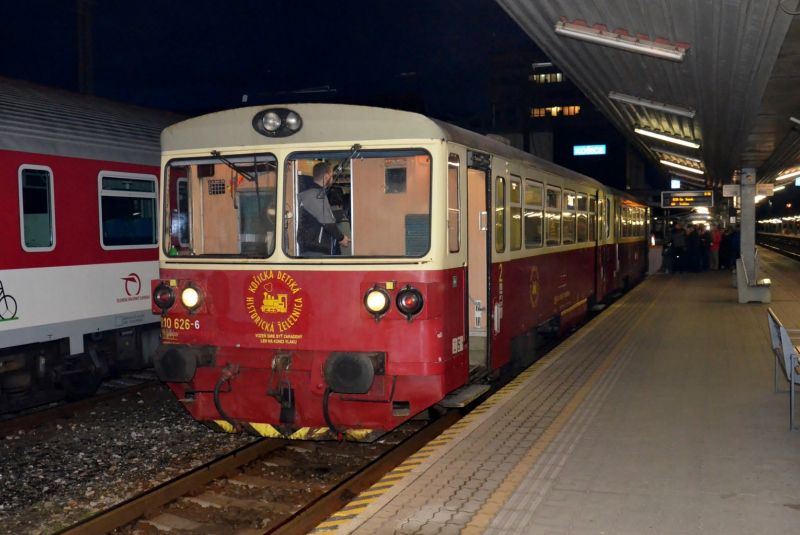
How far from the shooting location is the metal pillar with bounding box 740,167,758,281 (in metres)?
17.4

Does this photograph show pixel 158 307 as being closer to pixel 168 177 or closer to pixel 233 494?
pixel 168 177

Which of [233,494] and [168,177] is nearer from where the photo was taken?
[233,494]

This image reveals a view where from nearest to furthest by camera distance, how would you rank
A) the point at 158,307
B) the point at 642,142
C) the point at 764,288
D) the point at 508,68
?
the point at 158,307 → the point at 764,288 → the point at 642,142 → the point at 508,68

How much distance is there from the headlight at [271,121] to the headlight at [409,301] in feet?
5.52

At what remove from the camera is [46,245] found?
8562 millimetres

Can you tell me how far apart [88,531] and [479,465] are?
8.60 ft

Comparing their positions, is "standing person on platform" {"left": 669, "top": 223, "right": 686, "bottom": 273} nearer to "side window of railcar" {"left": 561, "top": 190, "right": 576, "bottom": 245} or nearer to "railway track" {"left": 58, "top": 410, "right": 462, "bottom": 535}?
"side window of railcar" {"left": 561, "top": 190, "right": 576, "bottom": 245}

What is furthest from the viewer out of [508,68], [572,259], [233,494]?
[508,68]

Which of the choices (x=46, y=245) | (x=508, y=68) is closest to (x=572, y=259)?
(x=46, y=245)

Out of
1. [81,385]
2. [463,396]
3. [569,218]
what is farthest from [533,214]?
[81,385]

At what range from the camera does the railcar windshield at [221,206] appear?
6.53m

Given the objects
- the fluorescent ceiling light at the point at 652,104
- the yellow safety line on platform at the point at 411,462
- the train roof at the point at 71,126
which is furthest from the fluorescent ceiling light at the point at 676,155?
the train roof at the point at 71,126

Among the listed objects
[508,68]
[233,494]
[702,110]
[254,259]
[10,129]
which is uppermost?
[508,68]

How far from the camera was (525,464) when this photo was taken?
5582 millimetres
